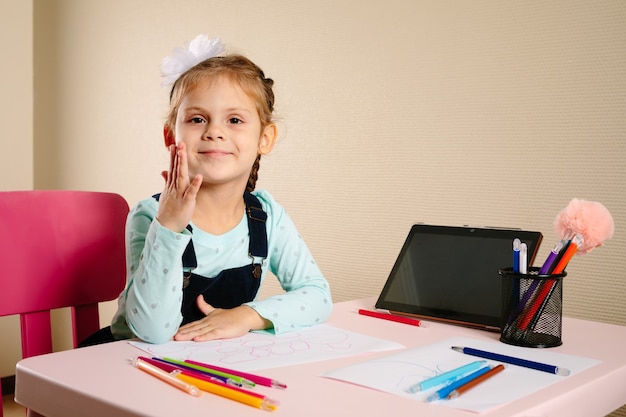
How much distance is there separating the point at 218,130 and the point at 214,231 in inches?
6.9

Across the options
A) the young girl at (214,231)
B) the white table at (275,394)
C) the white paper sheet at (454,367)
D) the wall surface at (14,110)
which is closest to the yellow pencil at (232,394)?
the white table at (275,394)

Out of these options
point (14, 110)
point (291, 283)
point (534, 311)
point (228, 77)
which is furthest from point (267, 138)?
point (14, 110)

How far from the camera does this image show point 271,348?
0.81m

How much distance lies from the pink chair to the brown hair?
22 centimetres

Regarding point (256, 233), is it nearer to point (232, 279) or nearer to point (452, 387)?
point (232, 279)

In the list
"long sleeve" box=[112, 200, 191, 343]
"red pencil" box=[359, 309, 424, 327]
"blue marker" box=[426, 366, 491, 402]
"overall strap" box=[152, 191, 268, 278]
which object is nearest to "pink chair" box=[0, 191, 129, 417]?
"overall strap" box=[152, 191, 268, 278]

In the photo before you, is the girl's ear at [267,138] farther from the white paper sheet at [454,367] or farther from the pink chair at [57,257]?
the white paper sheet at [454,367]

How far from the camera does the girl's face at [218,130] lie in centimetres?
104

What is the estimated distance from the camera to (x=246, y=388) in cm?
62

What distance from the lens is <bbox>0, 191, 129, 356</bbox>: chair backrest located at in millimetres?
1078

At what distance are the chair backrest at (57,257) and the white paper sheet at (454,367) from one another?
2.03ft

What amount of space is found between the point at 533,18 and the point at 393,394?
37.3 inches

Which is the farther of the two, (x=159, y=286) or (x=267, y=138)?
(x=267, y=138)

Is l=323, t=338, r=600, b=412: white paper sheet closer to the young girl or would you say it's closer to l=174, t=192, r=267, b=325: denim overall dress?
the young girl
